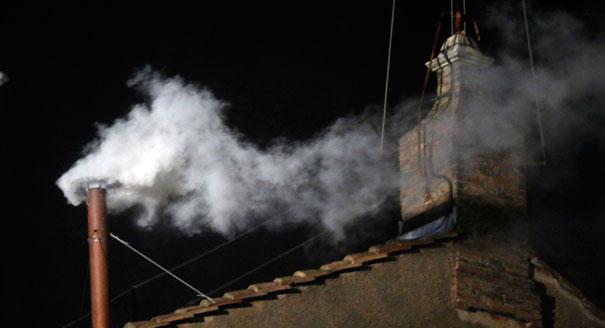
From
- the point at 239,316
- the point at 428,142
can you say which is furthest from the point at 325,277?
the point at 428,142

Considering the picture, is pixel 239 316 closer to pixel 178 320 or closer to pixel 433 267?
pixel 178 320

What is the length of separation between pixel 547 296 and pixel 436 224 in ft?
5.28

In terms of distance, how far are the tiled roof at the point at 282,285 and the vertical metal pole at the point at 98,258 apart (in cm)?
258

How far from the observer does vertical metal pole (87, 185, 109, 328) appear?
47.2 feet

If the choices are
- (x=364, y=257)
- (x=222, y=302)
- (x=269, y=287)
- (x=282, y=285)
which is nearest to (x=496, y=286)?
(x=364, y=257)

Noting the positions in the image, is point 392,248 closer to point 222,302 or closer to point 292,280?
point 292,280

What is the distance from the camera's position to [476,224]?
45.8ft

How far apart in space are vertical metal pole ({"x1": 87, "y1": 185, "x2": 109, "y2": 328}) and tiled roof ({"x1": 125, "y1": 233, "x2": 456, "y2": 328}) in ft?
8.47

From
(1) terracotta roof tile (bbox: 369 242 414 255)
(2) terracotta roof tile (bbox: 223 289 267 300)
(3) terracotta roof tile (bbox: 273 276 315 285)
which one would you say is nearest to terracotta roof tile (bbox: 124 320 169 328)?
(2) terracotta roof tile (bbox: 223 289 267 300)

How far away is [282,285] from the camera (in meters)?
12.1

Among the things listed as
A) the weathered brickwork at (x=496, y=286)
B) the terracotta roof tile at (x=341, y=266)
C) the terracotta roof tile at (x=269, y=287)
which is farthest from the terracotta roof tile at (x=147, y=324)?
the weathered brickwork at (x=496, y=286)

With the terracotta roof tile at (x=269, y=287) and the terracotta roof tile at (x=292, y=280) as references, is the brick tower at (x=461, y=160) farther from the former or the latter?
the terracotta roof tile at (x=269, y=287)

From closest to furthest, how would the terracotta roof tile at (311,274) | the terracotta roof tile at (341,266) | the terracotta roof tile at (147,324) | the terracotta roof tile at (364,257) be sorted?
1. the terracotta roof tile at (147,324)
2. the terracotta roof tile at (311,274)
3. the terracotta roof tile at (341,266)
4. the terracotta roof tile at (364,257)

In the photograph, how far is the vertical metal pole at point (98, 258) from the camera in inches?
567
